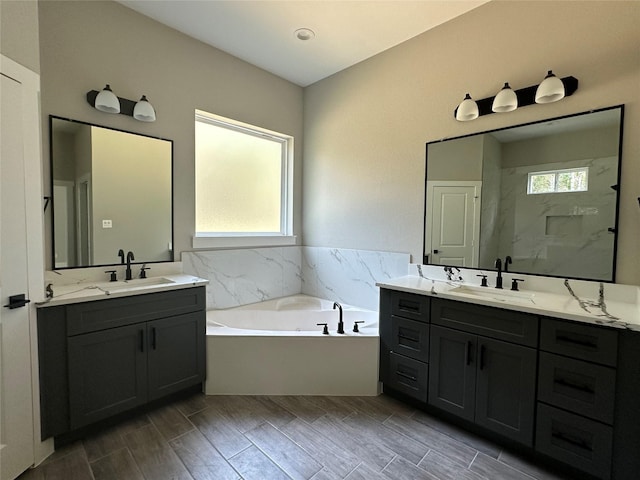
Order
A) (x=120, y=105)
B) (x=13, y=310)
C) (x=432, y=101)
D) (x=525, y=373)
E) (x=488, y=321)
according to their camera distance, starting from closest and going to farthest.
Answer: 1. (x=13, y=310)
2. (x=525, y=373)
3. (x=488, y=321)
4. (x=120, y=105)
5. (x=432, y=101)

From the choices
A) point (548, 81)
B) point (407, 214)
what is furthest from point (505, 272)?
point (548, 81)

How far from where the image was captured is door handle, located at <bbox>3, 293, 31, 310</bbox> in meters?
1.51

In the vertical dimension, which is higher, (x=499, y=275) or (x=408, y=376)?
(x=499, y=275)

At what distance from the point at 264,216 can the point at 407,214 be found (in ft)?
5.24

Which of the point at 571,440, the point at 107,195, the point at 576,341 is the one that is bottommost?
the point at 571,440

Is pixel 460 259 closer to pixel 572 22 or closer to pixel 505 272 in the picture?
pixel 505 272

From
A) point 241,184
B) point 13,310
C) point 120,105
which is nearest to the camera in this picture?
point 13,310

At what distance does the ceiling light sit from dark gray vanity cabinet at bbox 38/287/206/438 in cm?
226

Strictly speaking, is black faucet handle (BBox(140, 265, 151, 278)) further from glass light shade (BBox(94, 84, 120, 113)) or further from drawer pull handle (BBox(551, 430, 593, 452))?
drawer pull handle (BBox(551, 430, 593, 452))

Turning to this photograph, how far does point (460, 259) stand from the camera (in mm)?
2426

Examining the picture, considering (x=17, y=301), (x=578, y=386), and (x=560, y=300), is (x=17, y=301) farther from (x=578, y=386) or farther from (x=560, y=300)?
(x=560, y=300)

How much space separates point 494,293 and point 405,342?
0.71 metres

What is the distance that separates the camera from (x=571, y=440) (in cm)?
156

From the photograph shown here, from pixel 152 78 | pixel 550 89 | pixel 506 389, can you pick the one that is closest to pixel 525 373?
pixel 506 389
